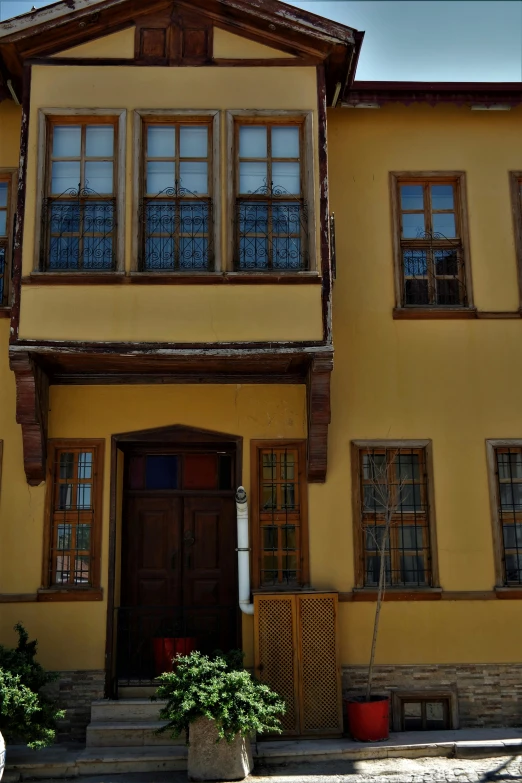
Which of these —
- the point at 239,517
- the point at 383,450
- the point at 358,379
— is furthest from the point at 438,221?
the point at 239,517

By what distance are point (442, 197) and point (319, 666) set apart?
606 cm

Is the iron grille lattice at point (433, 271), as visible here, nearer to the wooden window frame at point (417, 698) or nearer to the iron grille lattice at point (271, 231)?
the iron grille lattice at point (271, 231)

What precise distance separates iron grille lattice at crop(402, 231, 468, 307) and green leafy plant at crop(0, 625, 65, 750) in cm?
617

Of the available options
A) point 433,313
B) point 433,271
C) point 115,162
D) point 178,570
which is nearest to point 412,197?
point 433,271

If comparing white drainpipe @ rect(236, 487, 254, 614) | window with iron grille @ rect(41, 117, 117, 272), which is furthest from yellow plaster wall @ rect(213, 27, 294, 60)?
white drainpipe @ rect(236, 487, 254, 614)

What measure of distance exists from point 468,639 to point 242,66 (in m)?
7.25

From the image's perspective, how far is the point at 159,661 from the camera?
1040 centimetres

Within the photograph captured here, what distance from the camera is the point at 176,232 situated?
1013 centimetres

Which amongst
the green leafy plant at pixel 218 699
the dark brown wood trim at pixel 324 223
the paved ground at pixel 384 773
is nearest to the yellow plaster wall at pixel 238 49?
the dark brown wood trim at pixel 324 223

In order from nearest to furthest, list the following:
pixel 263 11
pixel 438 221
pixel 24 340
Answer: pixel 24 340
pixel 263 11
pixel 438 221

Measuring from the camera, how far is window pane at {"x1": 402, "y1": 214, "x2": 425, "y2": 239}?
446 inches

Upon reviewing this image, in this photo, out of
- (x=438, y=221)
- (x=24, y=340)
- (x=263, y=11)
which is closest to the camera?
(x=24, y=340)

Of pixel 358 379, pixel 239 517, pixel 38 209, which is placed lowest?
pixel 239 517

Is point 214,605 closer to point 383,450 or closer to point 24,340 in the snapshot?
point 383,450
